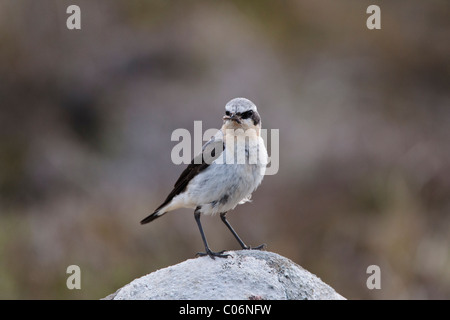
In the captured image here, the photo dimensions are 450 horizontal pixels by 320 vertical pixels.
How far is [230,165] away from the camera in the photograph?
7133 millimetres

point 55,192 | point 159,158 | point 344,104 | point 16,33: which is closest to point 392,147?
point 344,104

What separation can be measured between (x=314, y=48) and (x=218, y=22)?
2.60m

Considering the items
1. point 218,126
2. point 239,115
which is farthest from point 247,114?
point 218,126

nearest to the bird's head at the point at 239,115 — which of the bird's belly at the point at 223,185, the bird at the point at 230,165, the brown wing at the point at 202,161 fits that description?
the bird at the point at 230,165

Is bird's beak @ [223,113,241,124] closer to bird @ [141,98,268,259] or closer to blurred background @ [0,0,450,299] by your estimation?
bird @ [141,98,268,259]

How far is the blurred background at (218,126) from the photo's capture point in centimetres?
1252

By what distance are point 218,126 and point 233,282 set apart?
27.3 ft

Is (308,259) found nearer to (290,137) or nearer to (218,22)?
(290,137)

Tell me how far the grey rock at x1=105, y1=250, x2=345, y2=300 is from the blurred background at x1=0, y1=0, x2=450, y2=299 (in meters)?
5.11

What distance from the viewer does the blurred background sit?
12523 mm

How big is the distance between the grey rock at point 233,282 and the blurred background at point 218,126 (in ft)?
16.8

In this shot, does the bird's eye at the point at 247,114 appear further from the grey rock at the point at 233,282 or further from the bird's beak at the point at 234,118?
the grey rock at the point at 233,282

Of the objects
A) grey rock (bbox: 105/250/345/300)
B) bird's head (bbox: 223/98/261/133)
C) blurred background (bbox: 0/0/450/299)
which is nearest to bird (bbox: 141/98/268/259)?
bird's head (bbox: 223/98/261/133)

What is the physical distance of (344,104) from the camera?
17188 mm
